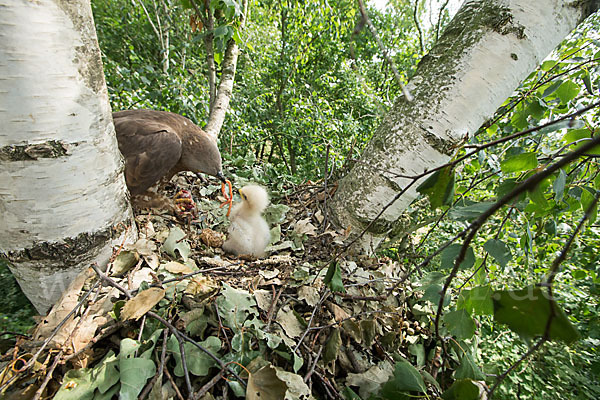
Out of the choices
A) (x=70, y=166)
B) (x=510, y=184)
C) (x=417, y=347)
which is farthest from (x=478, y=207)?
(x=70, y=166)

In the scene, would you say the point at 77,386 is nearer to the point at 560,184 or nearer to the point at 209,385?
the point at 209,385

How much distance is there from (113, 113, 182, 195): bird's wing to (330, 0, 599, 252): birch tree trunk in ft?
4.07

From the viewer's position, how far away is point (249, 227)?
1750 millimetres

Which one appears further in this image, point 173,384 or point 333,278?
point 333,278

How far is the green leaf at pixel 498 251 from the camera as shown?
0.70 metres

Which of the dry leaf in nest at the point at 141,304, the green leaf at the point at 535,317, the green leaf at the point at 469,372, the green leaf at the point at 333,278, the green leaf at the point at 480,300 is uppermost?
the green leaf at the point at 535,317

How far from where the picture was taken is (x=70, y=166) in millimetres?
908

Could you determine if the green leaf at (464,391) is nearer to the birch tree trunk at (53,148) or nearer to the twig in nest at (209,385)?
the twig in nest at (209,385)

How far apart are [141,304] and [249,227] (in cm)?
99

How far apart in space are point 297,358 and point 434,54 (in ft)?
4.79

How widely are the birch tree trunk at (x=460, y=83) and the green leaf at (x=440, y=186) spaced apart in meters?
0.47

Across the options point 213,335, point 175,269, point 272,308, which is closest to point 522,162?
point 272,308

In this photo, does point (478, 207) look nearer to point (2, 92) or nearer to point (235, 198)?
point (2, 92)

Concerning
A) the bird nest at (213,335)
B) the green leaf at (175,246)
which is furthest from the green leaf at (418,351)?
the green leaf at (175,246)
